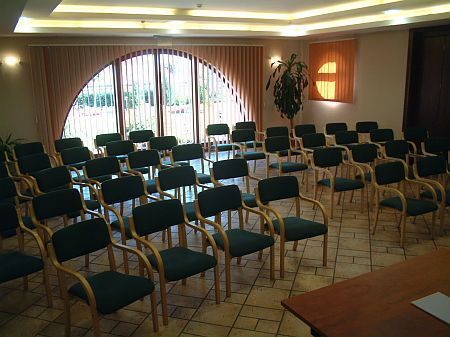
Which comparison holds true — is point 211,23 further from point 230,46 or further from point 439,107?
point 439,107

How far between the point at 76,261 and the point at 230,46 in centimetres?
665

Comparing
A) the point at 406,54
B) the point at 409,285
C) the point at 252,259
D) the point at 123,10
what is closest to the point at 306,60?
the point at 406,54

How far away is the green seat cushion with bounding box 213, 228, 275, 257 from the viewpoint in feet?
12.8

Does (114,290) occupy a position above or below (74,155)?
below

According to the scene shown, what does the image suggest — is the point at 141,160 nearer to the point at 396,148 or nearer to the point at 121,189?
the point at 121,189

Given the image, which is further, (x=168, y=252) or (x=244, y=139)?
(x=244, y=139)

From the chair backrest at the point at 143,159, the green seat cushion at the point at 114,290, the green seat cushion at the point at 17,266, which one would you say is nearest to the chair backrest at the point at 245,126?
the chair backrest at the point at 143,159

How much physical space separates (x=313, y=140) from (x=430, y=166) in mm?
2268

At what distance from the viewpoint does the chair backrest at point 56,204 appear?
14.0 ft

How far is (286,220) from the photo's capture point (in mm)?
4629

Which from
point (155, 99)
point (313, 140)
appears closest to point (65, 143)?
point (155, 99)

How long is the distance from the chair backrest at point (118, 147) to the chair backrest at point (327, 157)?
3029 millimetres

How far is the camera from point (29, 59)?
8.40 metres

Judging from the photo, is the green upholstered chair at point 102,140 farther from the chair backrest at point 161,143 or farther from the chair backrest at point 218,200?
the chair backrest at point 218,200
